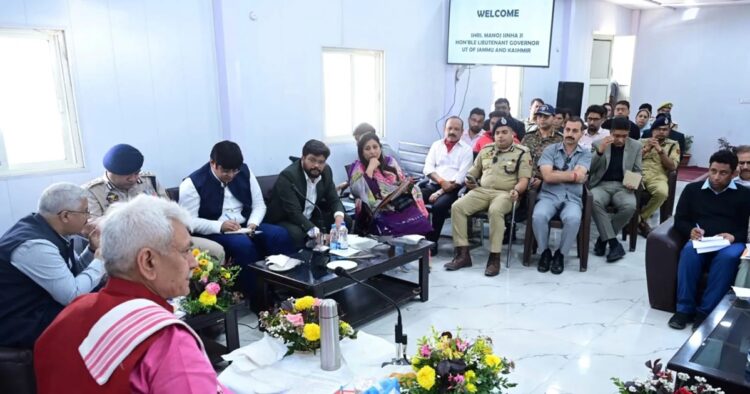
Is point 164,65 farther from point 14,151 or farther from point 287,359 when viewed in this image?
point 287,359

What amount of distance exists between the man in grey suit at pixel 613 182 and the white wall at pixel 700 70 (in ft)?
16.5

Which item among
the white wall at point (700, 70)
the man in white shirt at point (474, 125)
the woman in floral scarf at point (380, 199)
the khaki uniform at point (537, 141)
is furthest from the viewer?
the white wall at point (700, 70)

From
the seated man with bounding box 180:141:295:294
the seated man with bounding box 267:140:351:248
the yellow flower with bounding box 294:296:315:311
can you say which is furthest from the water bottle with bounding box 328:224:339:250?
the yellow flower with bounding box 294:296:315:311

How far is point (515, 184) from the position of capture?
13.2 ft

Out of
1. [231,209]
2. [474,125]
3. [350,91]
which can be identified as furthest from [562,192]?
[231,209]

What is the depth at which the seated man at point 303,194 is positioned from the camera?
3.50 m

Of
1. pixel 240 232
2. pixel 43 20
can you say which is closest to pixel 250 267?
pixel 240 232

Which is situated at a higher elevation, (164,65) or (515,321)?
(164,65)

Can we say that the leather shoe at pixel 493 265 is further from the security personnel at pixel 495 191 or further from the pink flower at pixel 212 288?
the pink flower at pixel 212 288

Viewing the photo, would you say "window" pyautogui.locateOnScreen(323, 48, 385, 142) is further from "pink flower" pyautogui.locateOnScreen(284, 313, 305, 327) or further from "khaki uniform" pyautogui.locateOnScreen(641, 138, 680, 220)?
"pink flower" pyautogui.locateOnScreen(284, 313, 305, 327)

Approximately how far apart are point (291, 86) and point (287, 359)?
2917 millimetres

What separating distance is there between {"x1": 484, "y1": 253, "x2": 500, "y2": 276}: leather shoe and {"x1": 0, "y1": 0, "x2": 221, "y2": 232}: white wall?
2.29 metres

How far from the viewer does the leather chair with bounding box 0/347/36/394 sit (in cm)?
178

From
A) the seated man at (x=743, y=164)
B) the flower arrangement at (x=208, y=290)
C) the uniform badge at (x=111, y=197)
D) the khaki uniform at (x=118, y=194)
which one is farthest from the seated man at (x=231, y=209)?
the seated man at (x=743, y=164)
